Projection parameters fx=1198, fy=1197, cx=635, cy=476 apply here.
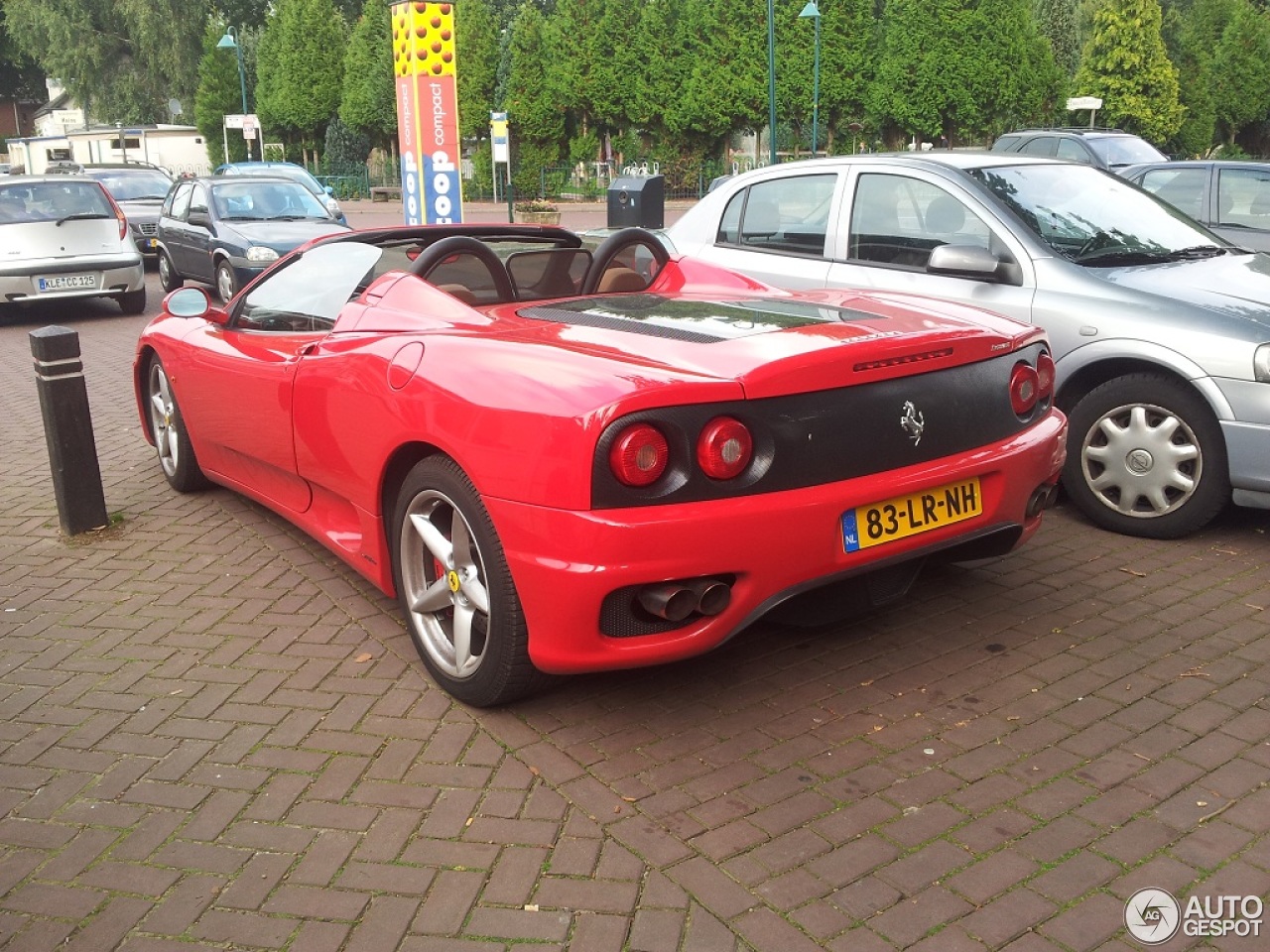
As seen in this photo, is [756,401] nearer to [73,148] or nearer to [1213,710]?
[1213,710]

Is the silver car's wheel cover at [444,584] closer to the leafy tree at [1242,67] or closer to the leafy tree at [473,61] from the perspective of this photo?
the leafy tree at [473,61]

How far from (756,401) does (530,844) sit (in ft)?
4.15

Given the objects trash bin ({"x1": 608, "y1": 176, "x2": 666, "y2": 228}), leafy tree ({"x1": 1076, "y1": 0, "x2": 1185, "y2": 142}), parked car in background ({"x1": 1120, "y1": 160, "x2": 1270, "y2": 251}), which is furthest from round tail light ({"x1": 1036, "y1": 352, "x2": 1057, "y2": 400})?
leafy tree ({"x1": 1076, "y1": 0, "x2": 1185, "y2": 142})

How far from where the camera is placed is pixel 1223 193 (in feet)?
29.5

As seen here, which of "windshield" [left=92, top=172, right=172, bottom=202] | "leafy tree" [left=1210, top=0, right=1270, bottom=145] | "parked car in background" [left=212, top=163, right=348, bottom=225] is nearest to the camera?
"parked car in background" [left=212, top=163, right=348, bottom=225]

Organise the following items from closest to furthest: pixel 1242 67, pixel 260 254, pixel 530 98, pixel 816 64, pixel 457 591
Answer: pixel 457 591, pixel 260 254, pixel 816 64, pixel 530 98, pixel 1242 67

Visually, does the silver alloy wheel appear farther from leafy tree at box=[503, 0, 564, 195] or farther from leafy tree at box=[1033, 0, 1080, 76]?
leafy tree at box=[1033, 0, 1080, 76]

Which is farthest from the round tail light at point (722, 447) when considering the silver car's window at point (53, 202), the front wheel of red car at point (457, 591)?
the silver car's window at point (53, 202)

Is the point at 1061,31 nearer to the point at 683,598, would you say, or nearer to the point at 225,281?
the point at 225,281

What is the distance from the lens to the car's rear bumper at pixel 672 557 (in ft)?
9.98

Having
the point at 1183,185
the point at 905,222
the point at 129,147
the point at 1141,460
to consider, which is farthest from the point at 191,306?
the point at 129,147

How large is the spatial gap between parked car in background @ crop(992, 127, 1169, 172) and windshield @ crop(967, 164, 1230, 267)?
381 inches

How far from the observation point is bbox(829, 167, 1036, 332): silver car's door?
552cm

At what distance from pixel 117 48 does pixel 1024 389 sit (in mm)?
66591
